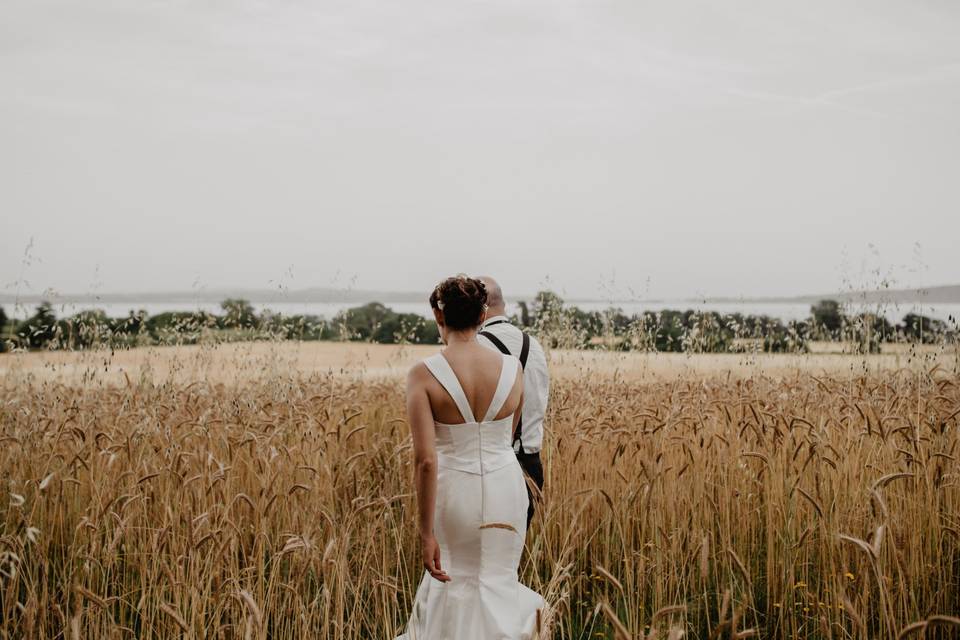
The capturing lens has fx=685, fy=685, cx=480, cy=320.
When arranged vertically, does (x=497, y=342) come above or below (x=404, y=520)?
above

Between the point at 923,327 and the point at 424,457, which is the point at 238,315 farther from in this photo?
the point at 923,327

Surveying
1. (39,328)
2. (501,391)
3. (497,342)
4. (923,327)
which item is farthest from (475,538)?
(923,327)

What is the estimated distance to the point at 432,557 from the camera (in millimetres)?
3127

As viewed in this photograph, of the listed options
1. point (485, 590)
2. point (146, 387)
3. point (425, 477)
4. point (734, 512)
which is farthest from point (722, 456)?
point (146, 387)

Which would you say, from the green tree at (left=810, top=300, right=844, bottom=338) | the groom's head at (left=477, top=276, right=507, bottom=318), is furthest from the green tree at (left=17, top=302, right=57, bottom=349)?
the green tree at (left=810, top=300, right=844, bottom=338)

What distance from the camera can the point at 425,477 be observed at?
301cm

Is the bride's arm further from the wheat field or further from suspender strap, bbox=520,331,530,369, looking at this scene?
suspender strap, bbox=520,331,530,369

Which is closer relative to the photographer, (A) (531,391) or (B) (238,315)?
(A) (531,391)

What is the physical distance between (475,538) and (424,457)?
541 millimetres

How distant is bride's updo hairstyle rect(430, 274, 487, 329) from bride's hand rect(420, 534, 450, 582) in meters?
0.98

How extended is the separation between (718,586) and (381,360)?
22.9 feet

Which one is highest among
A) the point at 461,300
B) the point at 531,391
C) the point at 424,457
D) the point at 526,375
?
the point at 461,300

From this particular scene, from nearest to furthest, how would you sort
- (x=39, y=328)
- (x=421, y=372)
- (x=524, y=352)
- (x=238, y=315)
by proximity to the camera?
(x=421, y=372) → (x=524, y=352) → (x=39, y=328) → (x=238, y=315)

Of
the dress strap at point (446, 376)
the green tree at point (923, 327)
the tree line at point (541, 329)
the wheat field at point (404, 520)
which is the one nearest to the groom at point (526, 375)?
the wheat field at point (404, 520)
